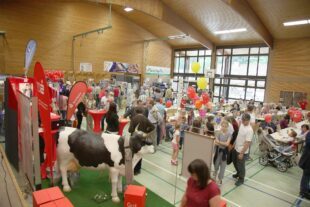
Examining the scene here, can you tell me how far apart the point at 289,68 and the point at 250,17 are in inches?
187

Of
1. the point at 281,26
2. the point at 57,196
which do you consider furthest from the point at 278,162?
the point at 281,26

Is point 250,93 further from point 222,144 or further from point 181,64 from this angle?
point 222,144

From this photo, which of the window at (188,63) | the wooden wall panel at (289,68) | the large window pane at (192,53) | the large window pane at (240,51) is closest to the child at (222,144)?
the wooden wall panel at (289,68)

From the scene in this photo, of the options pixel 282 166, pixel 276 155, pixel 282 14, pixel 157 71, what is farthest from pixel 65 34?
pixel 282 166

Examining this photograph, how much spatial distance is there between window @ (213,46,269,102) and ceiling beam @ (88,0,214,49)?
5.73 ft

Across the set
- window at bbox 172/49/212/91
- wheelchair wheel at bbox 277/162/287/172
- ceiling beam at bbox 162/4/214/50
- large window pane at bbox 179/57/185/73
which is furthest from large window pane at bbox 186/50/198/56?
wheelchair wheel at bbox 277/162/287/172

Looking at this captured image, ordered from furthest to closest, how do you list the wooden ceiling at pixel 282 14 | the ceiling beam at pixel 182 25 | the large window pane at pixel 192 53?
1. the large window pane at pixel 192 53
2. the ceiling beam at pixel 182 25
3. the wooden ceiling at pixel 282 14

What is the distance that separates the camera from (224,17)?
42.4 ft

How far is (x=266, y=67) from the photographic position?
50.9ft

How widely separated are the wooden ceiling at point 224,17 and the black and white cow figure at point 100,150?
8924 millimetres

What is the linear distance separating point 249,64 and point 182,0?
6.97 meters

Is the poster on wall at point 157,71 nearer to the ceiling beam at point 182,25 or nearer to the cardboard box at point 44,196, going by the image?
the ceiling beam at point 182,25

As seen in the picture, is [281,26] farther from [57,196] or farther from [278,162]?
[57,196]

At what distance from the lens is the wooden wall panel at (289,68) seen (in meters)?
13.5
